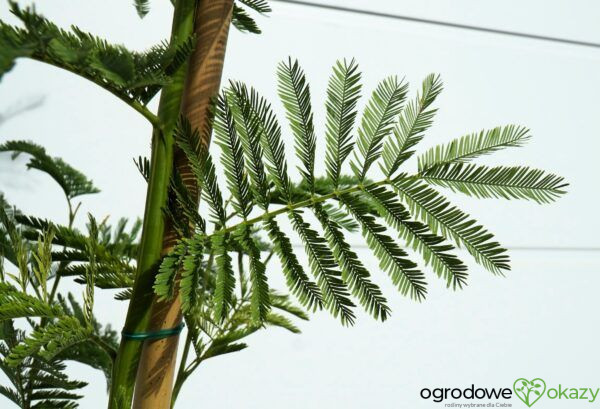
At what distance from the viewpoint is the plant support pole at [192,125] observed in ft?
0.97

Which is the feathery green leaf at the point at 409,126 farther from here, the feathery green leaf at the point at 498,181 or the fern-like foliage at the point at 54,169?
the fern-like foliage at the point at 54,169

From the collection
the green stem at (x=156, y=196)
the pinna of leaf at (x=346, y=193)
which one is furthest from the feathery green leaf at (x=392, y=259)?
the green stem at (x=156, y=196)

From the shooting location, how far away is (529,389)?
3.31ft

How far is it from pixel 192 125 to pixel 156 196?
43mm

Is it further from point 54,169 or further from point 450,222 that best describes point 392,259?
point 54,169

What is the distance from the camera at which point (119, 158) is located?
75 centimetres

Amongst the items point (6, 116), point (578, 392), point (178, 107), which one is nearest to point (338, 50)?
point (6, 116)

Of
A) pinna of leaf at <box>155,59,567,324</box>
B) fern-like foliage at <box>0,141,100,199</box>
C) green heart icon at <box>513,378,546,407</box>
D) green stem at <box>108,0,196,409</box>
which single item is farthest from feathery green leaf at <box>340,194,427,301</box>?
green heart icon at <box>513,378,546,407</box>

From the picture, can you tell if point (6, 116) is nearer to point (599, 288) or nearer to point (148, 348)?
point (148, 348)

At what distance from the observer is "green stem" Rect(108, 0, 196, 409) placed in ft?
0.94

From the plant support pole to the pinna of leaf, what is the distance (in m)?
0.02

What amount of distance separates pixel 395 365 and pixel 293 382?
0.18 meters

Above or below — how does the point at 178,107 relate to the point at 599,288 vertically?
below

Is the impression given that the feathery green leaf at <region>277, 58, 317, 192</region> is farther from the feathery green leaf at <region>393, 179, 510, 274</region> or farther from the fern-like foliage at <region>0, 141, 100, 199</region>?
the fern-like foliage at <region>0, 141, 100, 199</region>
